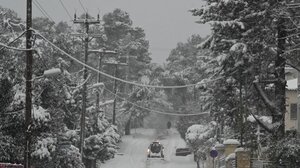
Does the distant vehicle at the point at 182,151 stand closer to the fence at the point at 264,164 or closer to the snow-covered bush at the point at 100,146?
the snow-covered bush at the point at 100,146

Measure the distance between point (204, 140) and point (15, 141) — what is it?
3288cm

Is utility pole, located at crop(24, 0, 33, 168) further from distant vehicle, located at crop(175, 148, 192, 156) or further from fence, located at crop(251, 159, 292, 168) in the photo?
distant vehicle, located at crop(175, 148, 192, 156)

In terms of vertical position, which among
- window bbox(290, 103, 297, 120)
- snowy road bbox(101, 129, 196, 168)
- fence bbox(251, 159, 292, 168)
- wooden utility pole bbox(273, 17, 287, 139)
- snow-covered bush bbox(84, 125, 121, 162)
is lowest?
snowy road bbox(101, 129, 196, 168)

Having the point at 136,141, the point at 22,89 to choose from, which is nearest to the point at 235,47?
the point at 22,89

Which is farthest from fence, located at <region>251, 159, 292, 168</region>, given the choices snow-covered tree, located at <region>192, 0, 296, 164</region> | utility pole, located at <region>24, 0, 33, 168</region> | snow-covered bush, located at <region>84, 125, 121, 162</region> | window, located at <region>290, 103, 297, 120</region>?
window, located at <region>290, 103, 297, 120</region>

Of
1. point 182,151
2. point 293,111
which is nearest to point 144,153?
point 182,151

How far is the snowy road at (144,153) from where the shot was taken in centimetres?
6397

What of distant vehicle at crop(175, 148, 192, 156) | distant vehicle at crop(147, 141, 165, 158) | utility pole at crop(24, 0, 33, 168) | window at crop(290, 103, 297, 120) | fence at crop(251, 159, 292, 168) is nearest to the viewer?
utility pole at crop(24, 0, 33, 168)

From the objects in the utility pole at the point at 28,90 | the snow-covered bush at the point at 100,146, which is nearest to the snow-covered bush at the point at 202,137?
the snow-covered bush at the point at 100,146

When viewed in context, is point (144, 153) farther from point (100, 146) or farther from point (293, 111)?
point (293, 111)

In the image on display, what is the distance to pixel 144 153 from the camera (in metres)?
74.8

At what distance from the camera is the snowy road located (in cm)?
6397

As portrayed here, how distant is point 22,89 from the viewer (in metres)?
31.5

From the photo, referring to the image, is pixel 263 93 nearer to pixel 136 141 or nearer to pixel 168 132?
pixel 136 141
